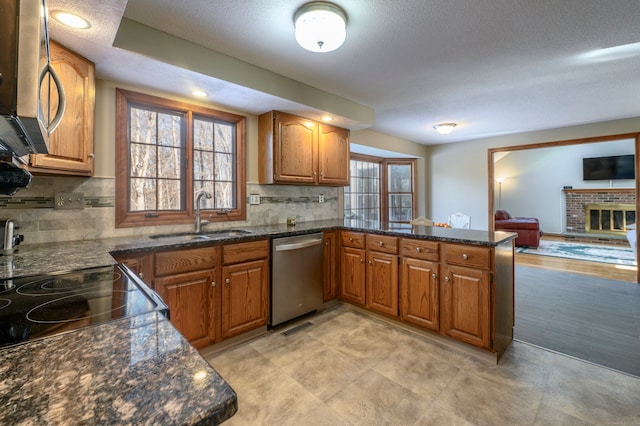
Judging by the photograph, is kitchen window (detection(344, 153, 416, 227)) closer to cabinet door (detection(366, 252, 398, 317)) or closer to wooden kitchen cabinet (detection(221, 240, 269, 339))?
cabinet door (detection(366, 252, 398, 317))

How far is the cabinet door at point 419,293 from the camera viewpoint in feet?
7.91

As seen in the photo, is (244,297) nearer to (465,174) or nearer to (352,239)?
(352,239)

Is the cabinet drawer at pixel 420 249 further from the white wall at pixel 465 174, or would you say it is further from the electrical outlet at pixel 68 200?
the white wall at pixel 465 174

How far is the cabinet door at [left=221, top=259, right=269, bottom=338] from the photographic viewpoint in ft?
7.61

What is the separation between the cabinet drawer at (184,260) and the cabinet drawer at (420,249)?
1566 mm

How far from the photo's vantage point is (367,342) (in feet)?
8.00

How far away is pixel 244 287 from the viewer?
2.43 metres

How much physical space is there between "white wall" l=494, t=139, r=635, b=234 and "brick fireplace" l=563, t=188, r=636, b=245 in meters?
0.15

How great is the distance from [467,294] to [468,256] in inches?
11.4

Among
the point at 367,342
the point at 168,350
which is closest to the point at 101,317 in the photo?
the point at 168,350

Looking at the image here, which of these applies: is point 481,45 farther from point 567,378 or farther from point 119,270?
point 119,270

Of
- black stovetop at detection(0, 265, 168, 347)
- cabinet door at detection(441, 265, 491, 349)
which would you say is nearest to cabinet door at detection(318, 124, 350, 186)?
cabinet door at detection(441, 265, 491, 349)

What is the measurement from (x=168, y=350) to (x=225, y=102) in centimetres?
258

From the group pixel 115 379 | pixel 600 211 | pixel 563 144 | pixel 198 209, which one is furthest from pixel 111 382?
pixel 600 211
